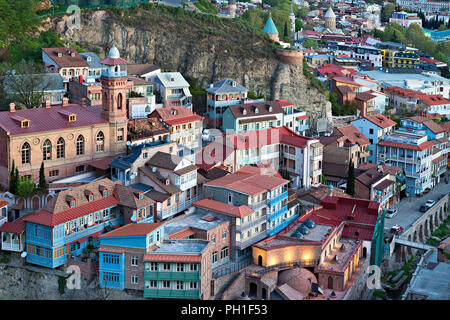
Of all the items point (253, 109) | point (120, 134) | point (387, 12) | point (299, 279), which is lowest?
point (299, 279)

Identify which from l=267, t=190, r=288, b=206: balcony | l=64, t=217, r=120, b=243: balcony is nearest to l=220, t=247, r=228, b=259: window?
l=267, t=190, r=288, b=206: balcony

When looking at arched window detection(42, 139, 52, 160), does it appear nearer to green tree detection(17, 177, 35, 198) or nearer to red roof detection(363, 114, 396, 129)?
green tree detection(17, 177, 35, 198)

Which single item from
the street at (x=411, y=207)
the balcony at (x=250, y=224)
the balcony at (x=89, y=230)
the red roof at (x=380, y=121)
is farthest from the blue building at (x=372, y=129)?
the balcony at (x=89, y=230)

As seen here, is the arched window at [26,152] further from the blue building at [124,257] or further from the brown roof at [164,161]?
the blue building at [124,257]

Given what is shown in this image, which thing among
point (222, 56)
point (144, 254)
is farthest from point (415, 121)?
point (144, 254)

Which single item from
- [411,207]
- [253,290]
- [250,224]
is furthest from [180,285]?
[411,207]

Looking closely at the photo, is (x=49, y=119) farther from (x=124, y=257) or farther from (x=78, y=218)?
(x=124, y=257)

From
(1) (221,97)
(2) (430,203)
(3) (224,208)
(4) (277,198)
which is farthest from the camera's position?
(1) (221,97)
